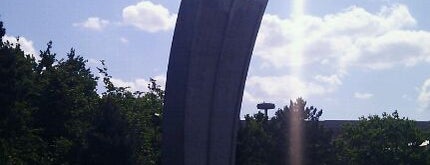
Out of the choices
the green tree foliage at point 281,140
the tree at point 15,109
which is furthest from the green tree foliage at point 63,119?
the green tree foliage at point 281,140

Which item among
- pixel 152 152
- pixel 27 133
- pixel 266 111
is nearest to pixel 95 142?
pixel 27 133

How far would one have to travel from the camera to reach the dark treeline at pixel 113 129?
2692 cm

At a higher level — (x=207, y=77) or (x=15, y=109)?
(x=15, y=109)

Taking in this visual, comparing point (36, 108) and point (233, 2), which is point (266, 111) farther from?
point (233, 2)

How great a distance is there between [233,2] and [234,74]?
1498mm

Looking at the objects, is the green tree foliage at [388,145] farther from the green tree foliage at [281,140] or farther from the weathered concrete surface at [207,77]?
the weathered concrete surface at [207,77]

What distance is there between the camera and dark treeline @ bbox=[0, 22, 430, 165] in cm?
2692

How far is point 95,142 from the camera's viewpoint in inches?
1032

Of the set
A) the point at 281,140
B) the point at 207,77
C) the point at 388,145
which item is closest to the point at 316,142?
the point at 281,140

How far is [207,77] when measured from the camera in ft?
51.9

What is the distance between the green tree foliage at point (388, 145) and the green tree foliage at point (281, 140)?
4343mm

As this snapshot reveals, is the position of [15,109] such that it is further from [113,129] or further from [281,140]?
[281,140]

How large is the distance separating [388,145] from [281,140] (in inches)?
361

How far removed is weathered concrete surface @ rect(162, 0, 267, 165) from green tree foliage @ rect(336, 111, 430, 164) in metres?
21.7
